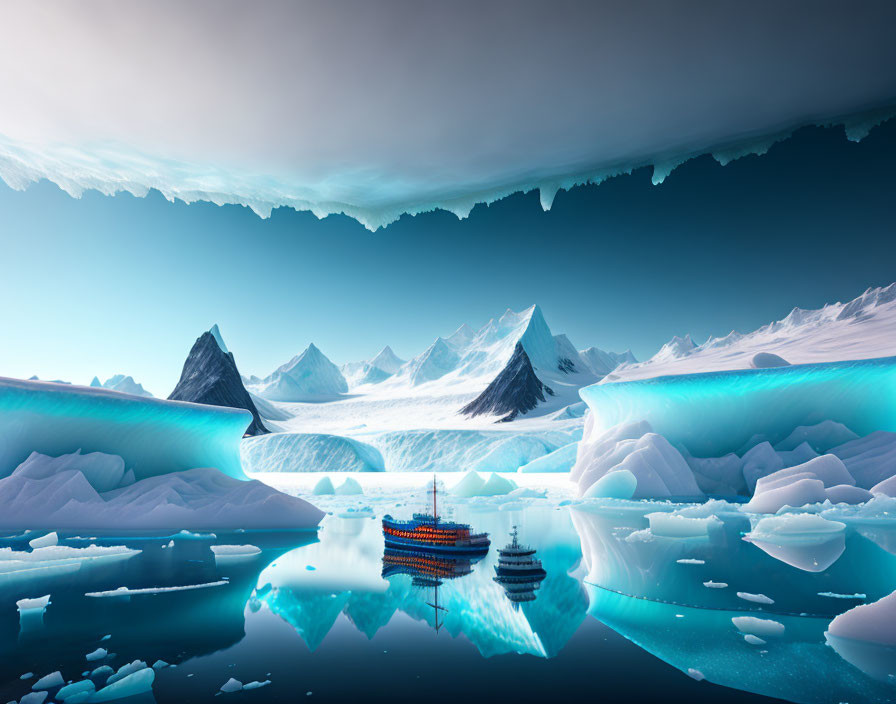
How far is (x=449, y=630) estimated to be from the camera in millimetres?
9477

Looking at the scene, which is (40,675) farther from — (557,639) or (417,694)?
(557,639)

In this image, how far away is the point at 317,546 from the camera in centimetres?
1803

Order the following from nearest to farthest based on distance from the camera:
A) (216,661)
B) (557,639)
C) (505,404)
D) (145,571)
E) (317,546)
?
(216,661) < (557,639) < (145,571) < (317,546) < (505,404)

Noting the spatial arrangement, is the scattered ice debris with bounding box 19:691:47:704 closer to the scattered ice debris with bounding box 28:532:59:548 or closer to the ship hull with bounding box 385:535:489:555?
the ship hull with bounding box 385:535:489:555

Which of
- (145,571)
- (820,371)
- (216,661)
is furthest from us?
(820,371)

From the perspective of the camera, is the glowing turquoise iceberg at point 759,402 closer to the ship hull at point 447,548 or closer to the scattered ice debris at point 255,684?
the ship hull at point 447,548

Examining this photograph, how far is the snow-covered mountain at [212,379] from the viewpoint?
7709 cm

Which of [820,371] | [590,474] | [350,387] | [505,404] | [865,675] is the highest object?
[350,387]

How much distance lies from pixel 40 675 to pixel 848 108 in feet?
92.3

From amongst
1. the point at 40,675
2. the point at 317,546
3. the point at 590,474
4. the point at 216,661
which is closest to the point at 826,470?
the point at 590,474

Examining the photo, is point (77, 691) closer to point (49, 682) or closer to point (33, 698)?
point (33, 698)

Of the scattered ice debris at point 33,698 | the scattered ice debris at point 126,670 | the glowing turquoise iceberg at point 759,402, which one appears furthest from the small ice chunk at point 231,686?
the glowing turquoise iceberg at point 759,402

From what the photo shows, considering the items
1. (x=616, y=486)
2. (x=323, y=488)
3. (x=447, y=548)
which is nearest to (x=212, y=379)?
(x=323, y=488)

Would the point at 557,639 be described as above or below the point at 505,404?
below
